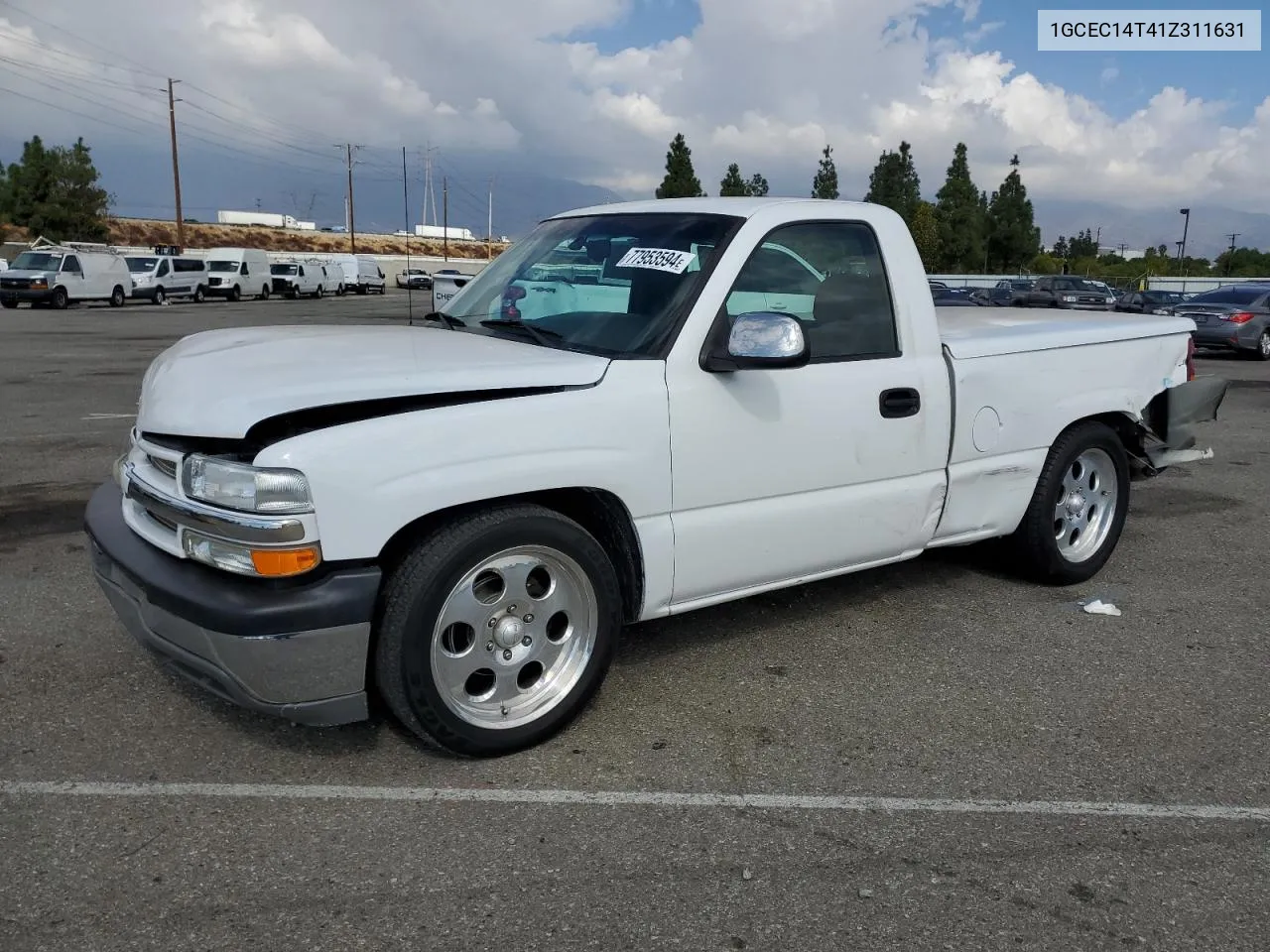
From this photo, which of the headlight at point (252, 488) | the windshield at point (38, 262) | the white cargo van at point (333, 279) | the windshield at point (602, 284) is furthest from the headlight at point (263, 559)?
the white cargo van at point (333, 279)

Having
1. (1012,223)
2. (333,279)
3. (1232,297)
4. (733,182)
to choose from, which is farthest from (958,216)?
(1232,297)

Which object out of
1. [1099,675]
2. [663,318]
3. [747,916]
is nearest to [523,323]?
[663,318]

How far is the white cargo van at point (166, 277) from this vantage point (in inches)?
1582

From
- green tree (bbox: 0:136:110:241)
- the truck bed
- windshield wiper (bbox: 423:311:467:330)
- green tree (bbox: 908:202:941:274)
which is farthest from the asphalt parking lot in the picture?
green tree (bbox: 0:136:110:241)

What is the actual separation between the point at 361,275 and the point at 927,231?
32011mm

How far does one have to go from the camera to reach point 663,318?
3742 mm

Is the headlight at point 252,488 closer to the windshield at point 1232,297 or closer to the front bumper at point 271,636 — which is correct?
the front bumper at point 271,636

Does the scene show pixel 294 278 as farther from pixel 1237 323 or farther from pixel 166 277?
pixel 1237 323

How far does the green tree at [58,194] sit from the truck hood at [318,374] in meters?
70.1

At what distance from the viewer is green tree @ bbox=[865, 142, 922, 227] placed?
58.7 meters

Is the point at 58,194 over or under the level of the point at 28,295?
A: over

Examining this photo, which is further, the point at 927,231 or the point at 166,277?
the point at 927,231

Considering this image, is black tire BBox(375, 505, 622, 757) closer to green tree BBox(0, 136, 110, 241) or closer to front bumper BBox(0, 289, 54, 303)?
front bumper BBox(0, 289, 54, 303)

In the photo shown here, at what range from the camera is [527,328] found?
4012 mm
